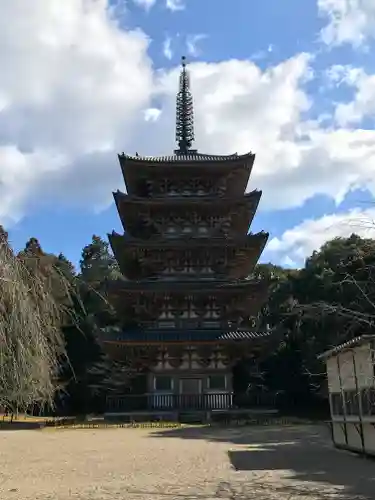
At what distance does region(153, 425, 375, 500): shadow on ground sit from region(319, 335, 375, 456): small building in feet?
1.49

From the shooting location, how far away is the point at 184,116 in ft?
118

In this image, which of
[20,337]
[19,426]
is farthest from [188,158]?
[20,337]

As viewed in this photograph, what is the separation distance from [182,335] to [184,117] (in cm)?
1631

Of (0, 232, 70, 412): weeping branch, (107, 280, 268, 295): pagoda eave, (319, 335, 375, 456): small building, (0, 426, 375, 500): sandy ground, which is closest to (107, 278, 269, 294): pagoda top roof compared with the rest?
(107, 280, 268, 295): pagoda eave

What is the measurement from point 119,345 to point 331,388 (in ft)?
39.1

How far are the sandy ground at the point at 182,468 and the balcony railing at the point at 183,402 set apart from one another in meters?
5.25

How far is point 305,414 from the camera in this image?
3194 cm

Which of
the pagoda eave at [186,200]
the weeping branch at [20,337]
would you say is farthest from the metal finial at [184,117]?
the weeping branch at [20,337]

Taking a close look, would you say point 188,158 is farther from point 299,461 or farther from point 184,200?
point 299,461

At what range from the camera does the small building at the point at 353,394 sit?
483 inches

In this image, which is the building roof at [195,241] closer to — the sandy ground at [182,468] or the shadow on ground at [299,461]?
the shadow on ground at [299,461]

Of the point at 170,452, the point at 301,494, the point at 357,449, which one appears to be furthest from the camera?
the point at 170,452

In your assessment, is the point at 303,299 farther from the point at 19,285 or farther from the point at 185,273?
the point at 19,285

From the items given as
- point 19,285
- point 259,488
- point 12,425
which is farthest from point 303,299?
point 19,285
